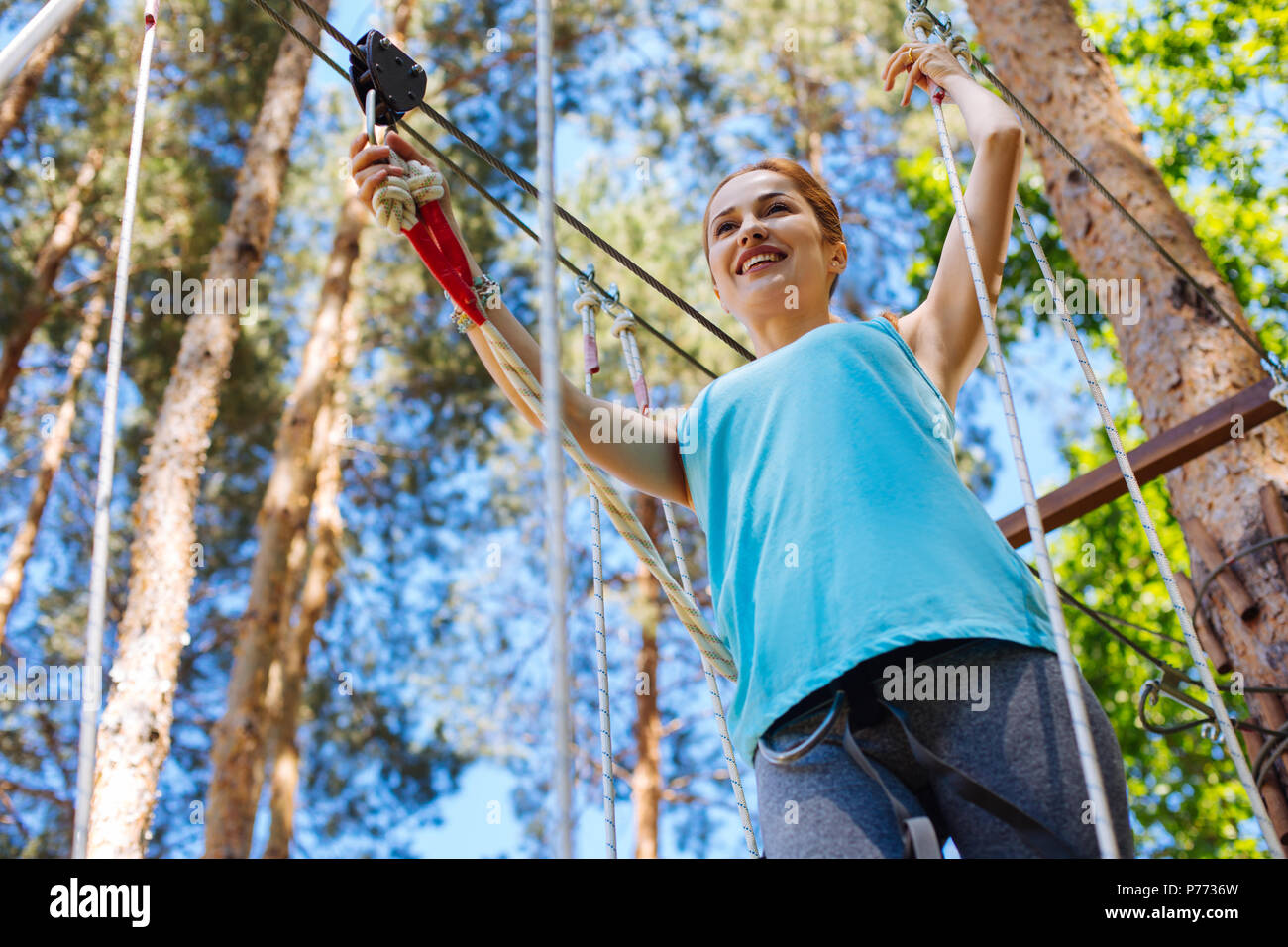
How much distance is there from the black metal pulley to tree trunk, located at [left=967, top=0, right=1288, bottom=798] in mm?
2098

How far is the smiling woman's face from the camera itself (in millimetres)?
1517

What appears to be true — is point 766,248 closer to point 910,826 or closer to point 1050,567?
point 1050,567

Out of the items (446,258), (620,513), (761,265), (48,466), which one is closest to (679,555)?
(620,513)

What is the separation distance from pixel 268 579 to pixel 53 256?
12.3 ft

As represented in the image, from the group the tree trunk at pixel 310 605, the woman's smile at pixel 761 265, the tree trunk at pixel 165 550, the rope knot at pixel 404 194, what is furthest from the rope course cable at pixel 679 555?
the tree trunk at pixel 310 605

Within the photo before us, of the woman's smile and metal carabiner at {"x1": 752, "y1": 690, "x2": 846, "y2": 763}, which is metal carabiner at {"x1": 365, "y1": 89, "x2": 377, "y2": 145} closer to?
the woman's smile

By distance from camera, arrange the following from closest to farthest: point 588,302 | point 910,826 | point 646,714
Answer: point 910,826 < point 588,302 < point 646,714

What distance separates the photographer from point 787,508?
124 cm

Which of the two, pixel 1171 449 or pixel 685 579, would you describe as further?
pixel 1171 449

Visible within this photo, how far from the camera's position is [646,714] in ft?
26.0

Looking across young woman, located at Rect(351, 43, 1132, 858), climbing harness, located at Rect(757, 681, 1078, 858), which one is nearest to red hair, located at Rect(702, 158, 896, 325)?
young woman, located at Rect(351, 43, 1132, 858)

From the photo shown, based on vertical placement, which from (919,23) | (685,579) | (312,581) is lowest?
(685,579)

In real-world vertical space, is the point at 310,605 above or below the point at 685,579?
above
